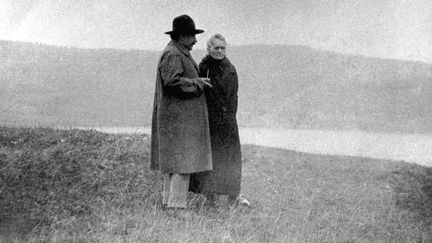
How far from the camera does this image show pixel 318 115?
2589cm

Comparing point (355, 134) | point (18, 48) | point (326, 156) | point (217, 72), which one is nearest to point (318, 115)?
point (355, 134)

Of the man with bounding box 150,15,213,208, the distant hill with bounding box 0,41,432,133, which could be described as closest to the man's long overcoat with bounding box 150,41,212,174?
the man with bounding box 150,15,213,208

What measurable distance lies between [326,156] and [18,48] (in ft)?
73.7

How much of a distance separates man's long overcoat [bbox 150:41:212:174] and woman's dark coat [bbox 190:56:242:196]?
2.45 feet

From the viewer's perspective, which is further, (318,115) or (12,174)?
(318,115)

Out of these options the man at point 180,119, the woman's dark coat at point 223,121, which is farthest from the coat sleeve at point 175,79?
the woman's dark coat at point 223,121

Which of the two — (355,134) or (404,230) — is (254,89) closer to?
(355,134)

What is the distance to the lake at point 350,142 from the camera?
608 inches

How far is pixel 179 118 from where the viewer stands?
569 centimetres

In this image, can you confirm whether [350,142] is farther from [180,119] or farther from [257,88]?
[180,119]

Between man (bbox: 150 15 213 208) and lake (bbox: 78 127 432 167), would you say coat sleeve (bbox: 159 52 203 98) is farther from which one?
lake (bbox: 78 127 432 167)

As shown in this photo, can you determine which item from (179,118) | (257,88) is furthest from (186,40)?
(257,88)

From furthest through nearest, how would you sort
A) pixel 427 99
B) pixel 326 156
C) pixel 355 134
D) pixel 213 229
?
pixel 427 99
pixel 355 134
pixel 326 156
pixel 213 229

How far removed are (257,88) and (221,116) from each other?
2297 cm
